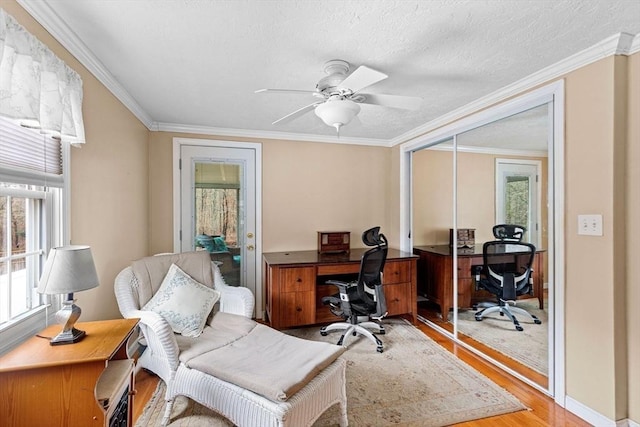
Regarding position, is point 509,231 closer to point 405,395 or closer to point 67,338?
point 405,395

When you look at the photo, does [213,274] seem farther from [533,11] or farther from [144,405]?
[533,11]

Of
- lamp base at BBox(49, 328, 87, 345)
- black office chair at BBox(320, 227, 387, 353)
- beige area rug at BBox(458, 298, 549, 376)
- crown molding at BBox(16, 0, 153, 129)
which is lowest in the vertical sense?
beige area rug at BBox(458, 298, 549, 376)

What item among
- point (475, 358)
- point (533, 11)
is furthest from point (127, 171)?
point (475, 358)

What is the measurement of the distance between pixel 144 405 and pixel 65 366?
3.77ft

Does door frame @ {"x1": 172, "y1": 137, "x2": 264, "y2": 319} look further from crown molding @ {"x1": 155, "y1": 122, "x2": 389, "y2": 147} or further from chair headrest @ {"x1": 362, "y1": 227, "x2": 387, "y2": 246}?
chair headrest @ {"x1": 362, "y1": 227, "x2": 387, "y2": 246}

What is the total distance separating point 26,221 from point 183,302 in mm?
1082

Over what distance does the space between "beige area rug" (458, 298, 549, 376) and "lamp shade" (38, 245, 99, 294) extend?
295 centimetres

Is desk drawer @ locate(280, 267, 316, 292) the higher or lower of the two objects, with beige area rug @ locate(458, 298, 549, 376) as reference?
higher

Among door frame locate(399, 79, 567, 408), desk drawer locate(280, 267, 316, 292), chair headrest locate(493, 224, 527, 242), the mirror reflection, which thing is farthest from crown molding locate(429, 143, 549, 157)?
desk drawer locate(280, 267, 316, 292)

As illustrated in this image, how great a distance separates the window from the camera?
1325 millimetres

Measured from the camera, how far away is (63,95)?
148 centimetres

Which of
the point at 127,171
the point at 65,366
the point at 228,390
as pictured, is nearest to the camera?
the point at 65,366

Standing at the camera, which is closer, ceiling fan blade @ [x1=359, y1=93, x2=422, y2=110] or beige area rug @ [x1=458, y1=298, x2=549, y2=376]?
ceiling fan blade @ [x1=359, y1=93, x2=422, y2=110]

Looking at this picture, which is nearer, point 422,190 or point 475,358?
point 475,358
